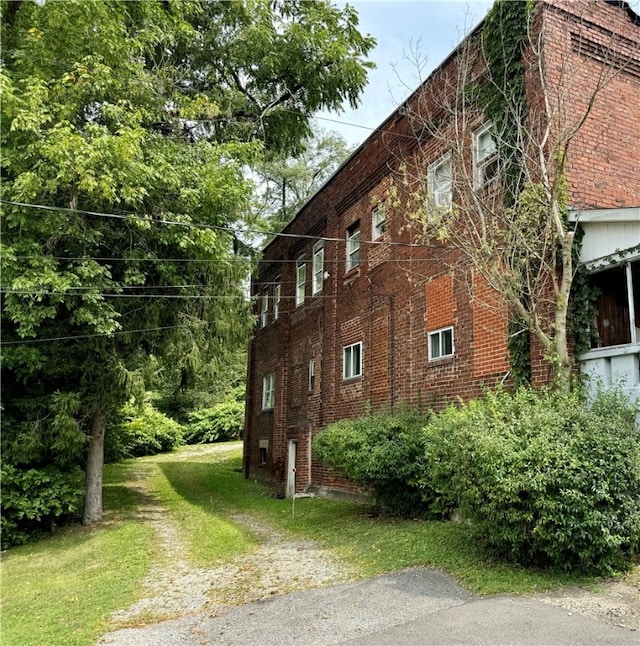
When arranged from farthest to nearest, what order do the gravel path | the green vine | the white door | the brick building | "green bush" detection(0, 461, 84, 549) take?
1. the white door
2. "green bush" detection(0, 461, 84, 549)
3. the green vine
4. the brick building
5. the gravel path

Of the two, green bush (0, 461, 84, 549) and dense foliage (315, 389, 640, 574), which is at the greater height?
dense foliage (315, 389, 640, 574)

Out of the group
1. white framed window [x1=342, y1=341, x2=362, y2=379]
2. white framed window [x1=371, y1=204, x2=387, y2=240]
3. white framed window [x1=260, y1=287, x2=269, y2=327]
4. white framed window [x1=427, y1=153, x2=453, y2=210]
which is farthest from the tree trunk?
white framed window [x1=260, y1=287, x2=269, y2=327]

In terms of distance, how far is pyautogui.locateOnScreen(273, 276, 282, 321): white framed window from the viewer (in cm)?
1991

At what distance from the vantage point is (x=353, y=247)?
15062mm

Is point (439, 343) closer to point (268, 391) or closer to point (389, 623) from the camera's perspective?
point (389, 623)

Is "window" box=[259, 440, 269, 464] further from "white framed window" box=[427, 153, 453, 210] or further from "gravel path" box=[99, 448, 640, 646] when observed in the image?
"white framed window" box=[427, 153, 453, 210]

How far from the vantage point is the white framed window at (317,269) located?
16781 millimetres

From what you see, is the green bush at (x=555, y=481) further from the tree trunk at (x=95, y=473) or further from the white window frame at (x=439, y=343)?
the tree trunk at (x=95, y=473)

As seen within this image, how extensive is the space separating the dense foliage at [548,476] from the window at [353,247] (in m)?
8.19

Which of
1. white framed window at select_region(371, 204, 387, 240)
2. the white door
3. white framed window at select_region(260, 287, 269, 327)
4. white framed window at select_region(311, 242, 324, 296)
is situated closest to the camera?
white framed window at select_region(371, 204, 387, 240)

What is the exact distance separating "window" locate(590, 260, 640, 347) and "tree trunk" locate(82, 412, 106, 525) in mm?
9974

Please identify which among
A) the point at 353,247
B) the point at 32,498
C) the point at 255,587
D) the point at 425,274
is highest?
the point at 353,247

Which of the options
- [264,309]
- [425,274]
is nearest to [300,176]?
[264,309]

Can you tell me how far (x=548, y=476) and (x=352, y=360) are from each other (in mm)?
8891
